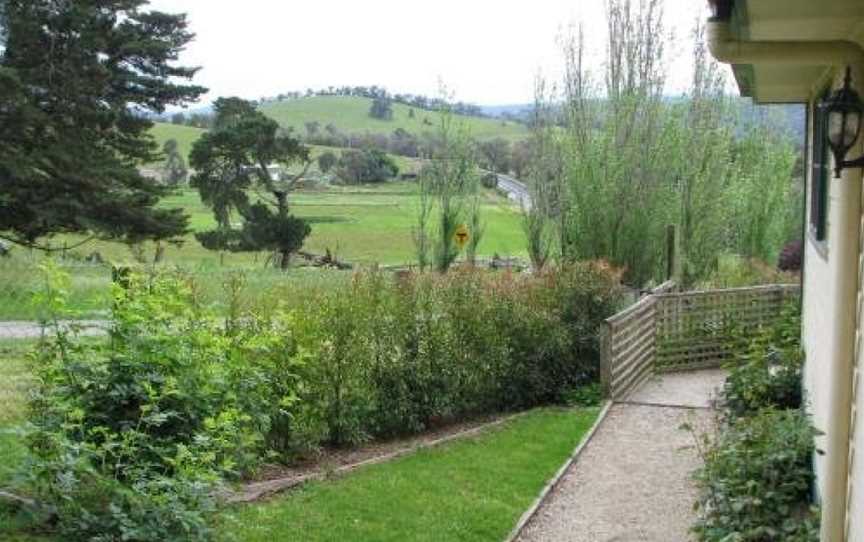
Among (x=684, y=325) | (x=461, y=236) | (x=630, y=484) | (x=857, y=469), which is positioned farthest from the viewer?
(x=461, y=236)

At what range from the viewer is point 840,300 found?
13.4ft

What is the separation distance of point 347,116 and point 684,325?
242 feet

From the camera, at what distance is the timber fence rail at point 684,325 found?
12.0 m

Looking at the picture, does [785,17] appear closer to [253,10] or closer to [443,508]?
[443,508]

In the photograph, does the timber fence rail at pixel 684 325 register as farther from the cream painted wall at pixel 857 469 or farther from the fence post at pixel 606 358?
the cream painted wall at pixel 857 469

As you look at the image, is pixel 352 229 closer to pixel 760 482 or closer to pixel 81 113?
pixel 81 113

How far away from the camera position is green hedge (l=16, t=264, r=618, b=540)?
4.84 metres

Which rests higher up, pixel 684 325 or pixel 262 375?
pixel 262 375

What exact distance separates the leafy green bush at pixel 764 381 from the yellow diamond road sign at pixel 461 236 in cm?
1569

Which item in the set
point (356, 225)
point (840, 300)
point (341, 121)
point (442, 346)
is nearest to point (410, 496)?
point (442, 346)

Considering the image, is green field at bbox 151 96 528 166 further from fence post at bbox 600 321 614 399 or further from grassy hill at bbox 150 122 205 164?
fence post at bbox 600 321 614 399

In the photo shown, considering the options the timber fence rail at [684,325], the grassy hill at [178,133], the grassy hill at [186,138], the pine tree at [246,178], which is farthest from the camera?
the grassy hill at [178,133]

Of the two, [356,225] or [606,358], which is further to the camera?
[356,225]

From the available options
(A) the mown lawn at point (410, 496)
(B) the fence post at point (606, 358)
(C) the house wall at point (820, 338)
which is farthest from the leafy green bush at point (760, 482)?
(B) the fence post at point (606, 358)
